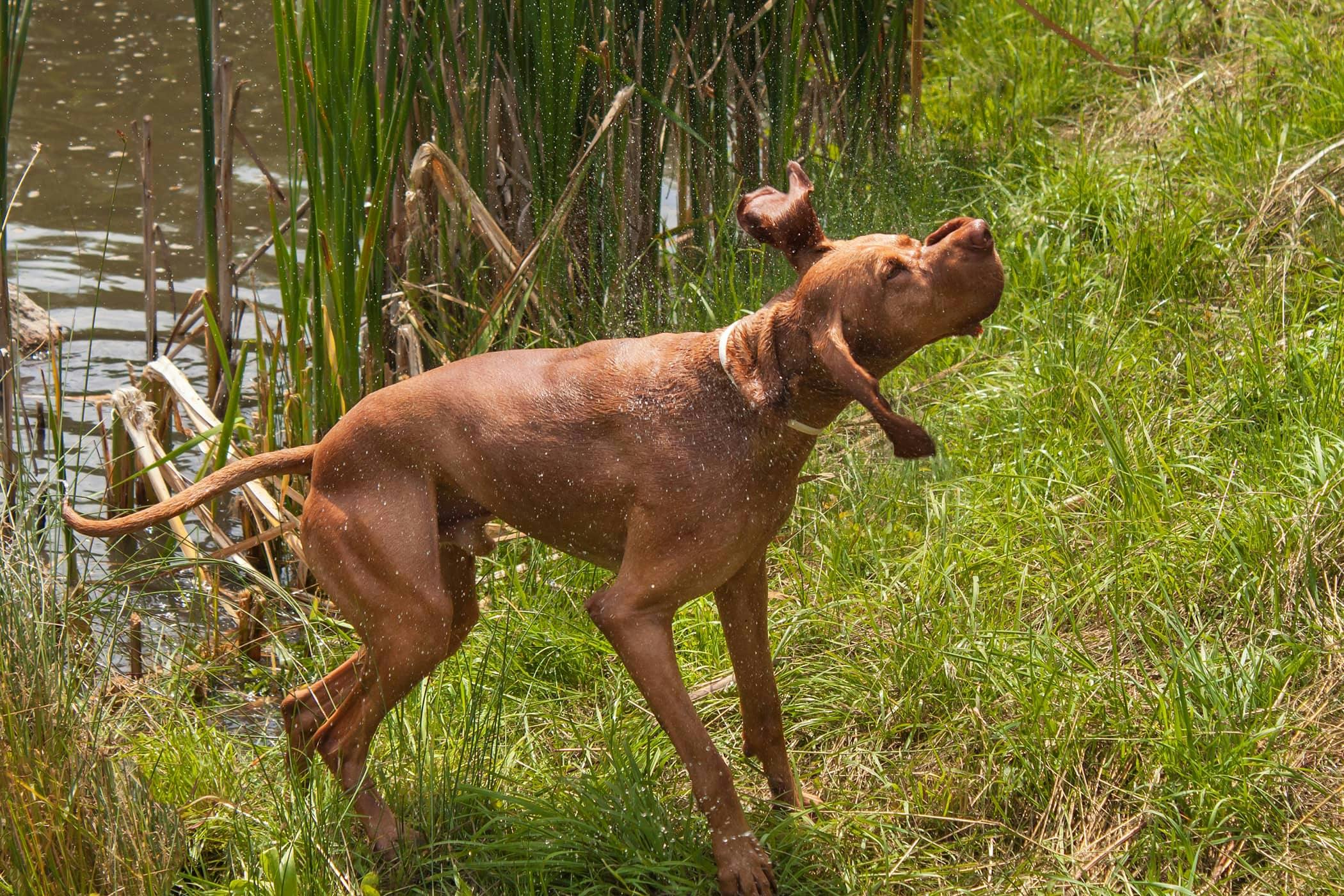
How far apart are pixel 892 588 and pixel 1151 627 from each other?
0.65m

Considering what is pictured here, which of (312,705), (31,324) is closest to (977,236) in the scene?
(312,705)

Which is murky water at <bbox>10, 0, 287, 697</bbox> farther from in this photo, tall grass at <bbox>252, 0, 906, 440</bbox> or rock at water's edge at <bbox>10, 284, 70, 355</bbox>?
tall grass at <bbox>252, 0, 906, 440</bbox>

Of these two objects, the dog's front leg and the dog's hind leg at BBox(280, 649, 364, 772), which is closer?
the dog's front leg

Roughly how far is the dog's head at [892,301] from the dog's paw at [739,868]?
85cm

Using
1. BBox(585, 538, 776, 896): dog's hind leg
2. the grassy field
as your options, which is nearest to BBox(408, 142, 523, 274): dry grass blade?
the grassy field

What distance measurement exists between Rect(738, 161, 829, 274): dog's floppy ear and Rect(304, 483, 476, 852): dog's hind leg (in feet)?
2.77

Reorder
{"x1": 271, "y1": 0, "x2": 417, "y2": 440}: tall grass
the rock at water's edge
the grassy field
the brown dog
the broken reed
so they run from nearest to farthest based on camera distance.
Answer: the brown dog < the grassy field < the broken reed < {"x1": 271, "y1": 0, "x2": 417, "y2": 440}: tall grass < the rock at water's edge

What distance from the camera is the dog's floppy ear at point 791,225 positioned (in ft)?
9.01

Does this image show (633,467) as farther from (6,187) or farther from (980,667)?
(6,187)

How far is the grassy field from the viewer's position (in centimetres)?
284

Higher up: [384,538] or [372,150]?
[372,150]

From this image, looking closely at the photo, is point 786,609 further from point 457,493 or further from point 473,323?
point 473,323

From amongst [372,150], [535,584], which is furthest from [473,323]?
[535,584]

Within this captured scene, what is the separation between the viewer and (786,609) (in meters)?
3.76
